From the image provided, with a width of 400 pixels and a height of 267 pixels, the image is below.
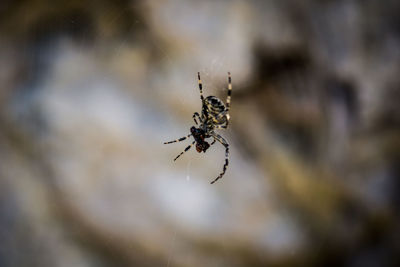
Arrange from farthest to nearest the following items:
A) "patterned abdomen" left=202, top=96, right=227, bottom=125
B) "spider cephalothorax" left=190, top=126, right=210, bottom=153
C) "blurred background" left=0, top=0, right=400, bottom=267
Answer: "blurred background" left=0, top=0, right=400, bottom=267
"spider cephalothorax" left=190, top=126, right=210, bottom=153
"patterned abdomen" left=202, top=96, right=227, bottom=125

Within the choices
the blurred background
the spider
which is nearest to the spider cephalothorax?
the spider

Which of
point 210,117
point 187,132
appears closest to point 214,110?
point 210,117

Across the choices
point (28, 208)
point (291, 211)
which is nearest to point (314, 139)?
point (291, 211)

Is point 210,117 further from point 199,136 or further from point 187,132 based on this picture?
point 187,132

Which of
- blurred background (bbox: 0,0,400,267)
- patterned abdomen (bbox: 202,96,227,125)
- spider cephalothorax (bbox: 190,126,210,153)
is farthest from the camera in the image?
blurred background (bbox: 0,0,400,267)

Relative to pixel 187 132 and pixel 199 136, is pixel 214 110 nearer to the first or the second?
pixel 199 136

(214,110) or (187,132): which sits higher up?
(187,132)

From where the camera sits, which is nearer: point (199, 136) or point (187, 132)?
point (199, 136)

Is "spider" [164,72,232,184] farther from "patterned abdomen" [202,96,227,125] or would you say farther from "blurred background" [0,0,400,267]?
"blurred background" [0,0,400,267]
